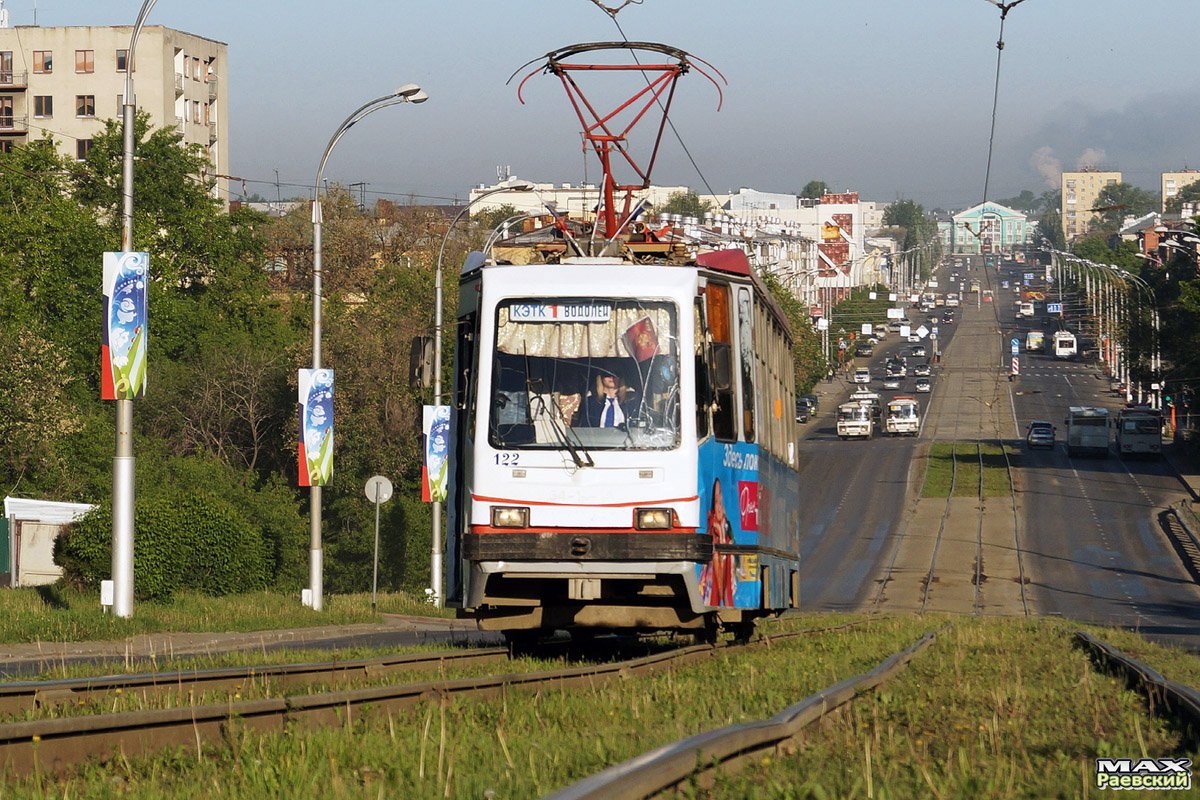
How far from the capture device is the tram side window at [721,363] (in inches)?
522

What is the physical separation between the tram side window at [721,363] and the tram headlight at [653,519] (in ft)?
3.16

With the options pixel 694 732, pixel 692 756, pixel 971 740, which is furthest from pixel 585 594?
pixel 692 756

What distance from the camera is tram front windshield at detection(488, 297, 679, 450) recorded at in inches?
512

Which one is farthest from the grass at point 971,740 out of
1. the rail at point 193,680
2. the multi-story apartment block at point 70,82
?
the multi-story apartment block at point 70,82

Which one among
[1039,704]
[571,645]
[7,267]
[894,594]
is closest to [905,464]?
[894,594]

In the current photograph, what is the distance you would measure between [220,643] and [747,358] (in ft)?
38.6

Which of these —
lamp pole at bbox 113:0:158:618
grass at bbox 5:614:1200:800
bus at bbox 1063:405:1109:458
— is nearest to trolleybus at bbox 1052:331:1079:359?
bus at bbox 1063:405:1109:458

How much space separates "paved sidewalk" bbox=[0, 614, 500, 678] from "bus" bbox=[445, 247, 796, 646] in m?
4.52

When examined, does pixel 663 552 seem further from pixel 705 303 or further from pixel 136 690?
pixel 136 690

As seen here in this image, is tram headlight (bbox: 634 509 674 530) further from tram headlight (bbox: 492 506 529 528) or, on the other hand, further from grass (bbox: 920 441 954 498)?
grass (bbox: 920 441 954 498)

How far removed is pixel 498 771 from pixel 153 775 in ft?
4.79

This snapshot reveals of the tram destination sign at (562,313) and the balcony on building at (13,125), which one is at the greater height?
the balcony on building at (13,125)

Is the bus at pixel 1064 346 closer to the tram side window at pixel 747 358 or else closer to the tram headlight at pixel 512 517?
the tram side window at pixel 747 358

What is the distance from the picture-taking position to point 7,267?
201ft
